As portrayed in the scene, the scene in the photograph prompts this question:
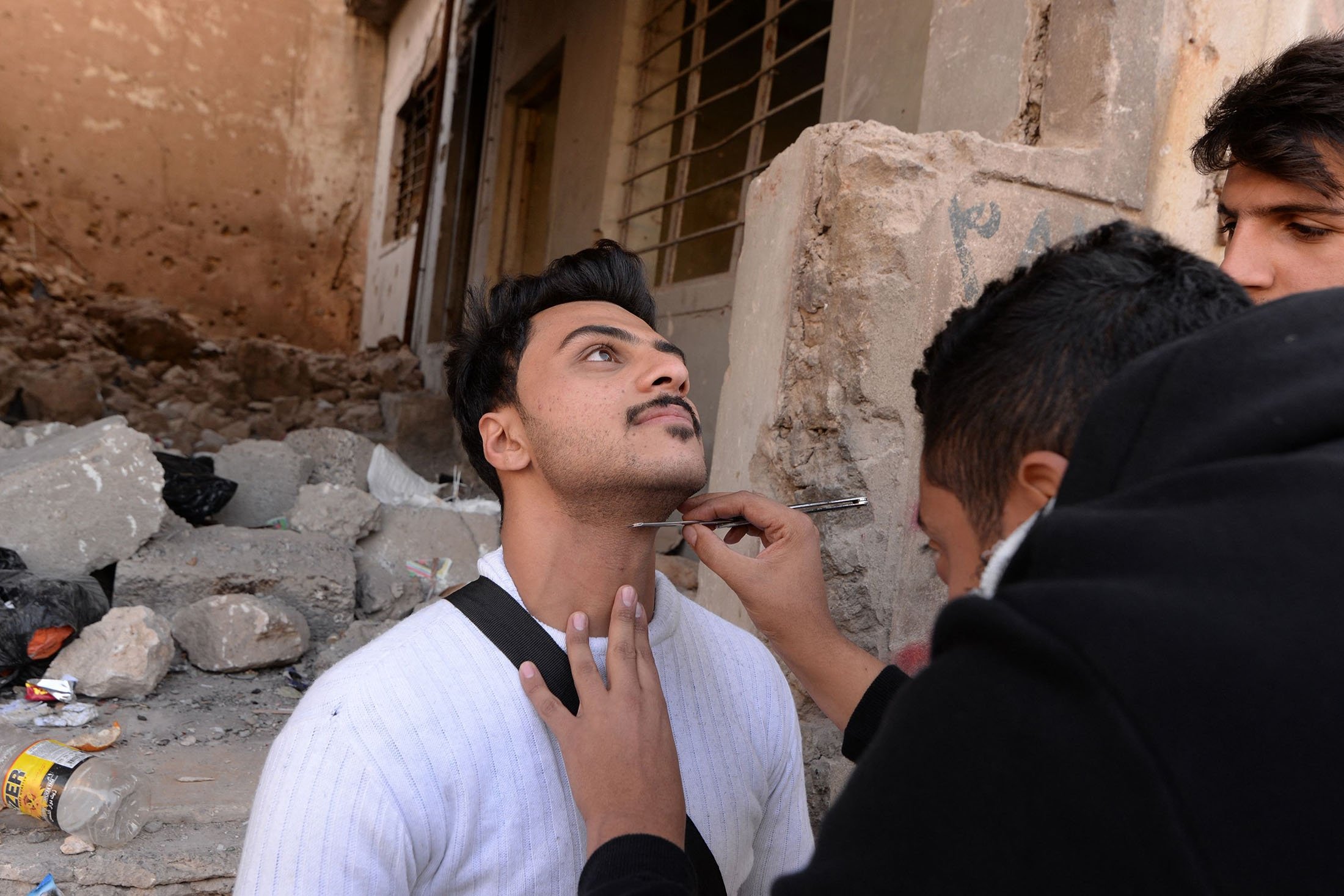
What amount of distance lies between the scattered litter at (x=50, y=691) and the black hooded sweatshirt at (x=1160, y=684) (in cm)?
317

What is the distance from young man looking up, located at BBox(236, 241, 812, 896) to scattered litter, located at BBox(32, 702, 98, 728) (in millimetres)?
1920

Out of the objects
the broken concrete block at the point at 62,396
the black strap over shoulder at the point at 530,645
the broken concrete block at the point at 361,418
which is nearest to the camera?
the black strap over shoulder at the point at 530,645

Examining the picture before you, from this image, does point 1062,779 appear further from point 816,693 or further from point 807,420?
point 807,420

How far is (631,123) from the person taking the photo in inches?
260

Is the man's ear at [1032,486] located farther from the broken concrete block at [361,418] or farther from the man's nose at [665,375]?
the broken concrete block at [361,418]

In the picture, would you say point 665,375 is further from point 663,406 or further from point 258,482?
point 258,482

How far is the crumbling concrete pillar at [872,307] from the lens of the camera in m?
2.18

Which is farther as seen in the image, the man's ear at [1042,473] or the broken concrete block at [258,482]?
the broken concrete block at [258,482]

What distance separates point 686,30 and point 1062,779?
614 centimetres

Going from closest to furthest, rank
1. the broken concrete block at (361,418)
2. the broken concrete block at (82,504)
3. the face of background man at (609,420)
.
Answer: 1. the face of background man at (609,420)
2. the broken concrete block at (82,504)
3. the broken concrete block at (361,418)

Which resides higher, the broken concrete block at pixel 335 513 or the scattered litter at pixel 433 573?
the broken concrete block at pixel 335 513

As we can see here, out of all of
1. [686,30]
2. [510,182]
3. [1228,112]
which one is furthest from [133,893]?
[510,182]

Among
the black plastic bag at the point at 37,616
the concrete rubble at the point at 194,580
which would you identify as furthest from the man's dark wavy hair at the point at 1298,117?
the black plastic bag at the point at 37,616

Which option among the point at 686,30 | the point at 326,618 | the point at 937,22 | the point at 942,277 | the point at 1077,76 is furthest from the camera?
the point at 686,30
